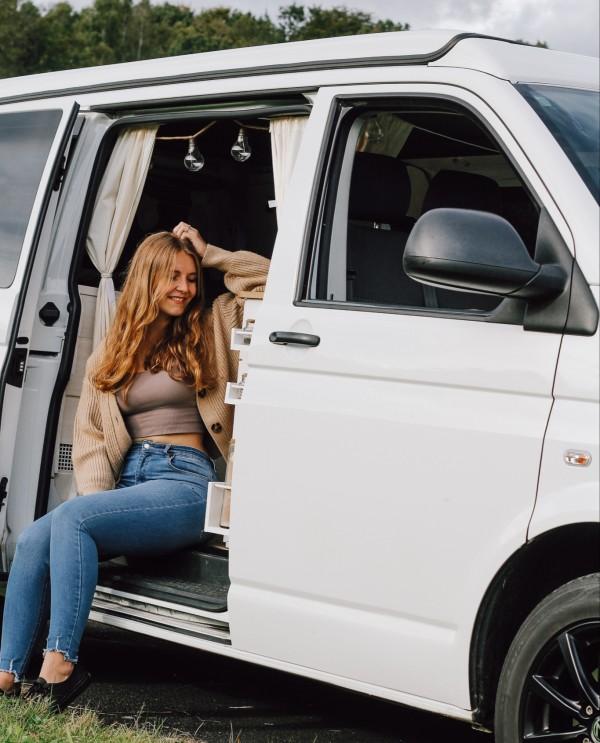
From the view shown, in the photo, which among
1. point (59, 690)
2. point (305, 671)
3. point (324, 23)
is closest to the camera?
point (305, 671)

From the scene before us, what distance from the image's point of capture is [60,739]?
3967 millimetres

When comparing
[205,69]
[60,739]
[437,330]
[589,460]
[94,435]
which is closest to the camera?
[589,460]

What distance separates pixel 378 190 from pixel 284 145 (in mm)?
384

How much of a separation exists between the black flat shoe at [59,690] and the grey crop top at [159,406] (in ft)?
3.25

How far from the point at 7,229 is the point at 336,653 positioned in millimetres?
2333

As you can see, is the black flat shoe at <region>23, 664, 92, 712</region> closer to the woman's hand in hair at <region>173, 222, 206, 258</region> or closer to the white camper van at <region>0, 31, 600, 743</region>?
the white camper van at <region>0, 31, 600, 743</region>

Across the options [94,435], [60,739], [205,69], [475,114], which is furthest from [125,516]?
[475,114]

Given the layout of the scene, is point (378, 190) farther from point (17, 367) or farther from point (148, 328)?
point (17, 367)

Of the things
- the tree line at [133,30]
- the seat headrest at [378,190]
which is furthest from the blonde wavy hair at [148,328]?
the tree line at [133,30]

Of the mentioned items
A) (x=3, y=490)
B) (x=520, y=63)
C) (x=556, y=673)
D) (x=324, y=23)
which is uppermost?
(x=324, y=23)

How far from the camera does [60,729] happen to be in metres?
4.09

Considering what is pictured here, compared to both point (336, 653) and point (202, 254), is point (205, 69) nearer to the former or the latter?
point (202, 254)

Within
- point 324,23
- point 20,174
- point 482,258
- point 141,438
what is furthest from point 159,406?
point 324,23

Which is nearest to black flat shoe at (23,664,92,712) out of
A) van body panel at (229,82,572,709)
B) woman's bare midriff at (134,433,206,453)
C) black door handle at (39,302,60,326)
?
van body panel at (229,82,572,709)
